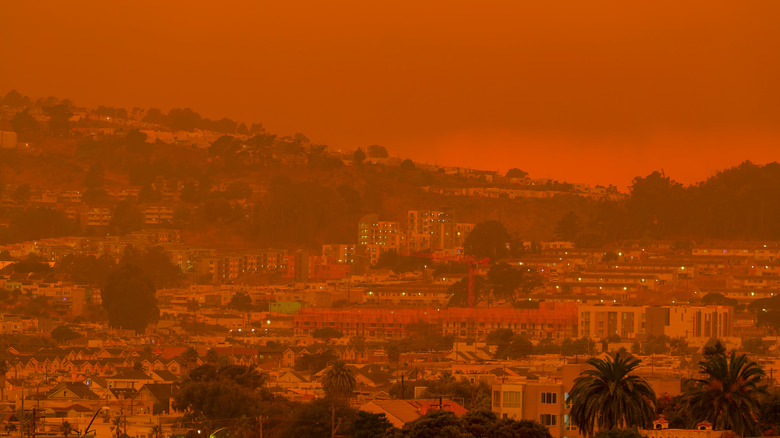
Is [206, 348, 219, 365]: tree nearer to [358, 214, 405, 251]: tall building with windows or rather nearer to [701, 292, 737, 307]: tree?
[701, 292, 737, 307]: tree

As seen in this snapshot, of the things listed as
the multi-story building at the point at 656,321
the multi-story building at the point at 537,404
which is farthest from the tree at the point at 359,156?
the multi-story building at the point at 537,404

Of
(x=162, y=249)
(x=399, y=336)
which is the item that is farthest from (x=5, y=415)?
(x=162, y=249)

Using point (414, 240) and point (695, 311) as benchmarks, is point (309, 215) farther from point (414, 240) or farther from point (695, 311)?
point (695, 311)

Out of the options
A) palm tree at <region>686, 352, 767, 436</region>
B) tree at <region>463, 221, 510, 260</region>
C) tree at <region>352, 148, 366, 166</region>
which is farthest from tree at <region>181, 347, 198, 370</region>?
tree at <region>352, 148, 366, 166</region>

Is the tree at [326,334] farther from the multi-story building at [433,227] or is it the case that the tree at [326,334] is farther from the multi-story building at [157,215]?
the multi-story building at [157,215]

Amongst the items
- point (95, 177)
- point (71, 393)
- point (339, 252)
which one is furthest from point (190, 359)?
point (95, 177)

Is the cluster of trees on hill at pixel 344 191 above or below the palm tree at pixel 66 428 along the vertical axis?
above
